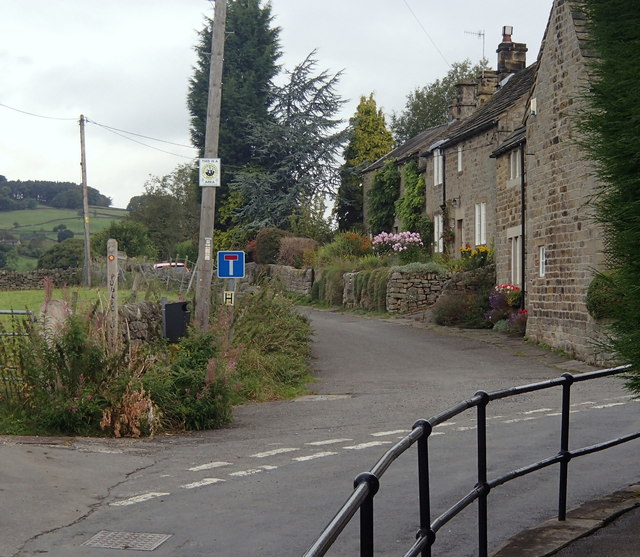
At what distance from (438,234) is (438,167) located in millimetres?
2805

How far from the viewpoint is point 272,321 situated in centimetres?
2145

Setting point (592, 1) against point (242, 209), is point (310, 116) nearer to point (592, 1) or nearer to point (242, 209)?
point (242, 209)

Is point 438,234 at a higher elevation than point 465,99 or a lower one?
lower

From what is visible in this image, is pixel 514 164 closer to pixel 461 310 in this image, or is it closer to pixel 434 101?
pixel 461 310

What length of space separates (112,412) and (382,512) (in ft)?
20.4

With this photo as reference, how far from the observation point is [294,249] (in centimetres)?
4922

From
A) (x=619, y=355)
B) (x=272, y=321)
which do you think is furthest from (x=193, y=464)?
(x=272, y=321)

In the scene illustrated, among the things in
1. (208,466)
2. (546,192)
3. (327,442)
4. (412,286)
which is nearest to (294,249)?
(412,286)

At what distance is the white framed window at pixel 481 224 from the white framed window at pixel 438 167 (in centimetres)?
477

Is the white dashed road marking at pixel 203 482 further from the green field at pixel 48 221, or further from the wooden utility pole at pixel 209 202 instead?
the green field at pixel 48 221

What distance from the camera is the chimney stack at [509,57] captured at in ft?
131

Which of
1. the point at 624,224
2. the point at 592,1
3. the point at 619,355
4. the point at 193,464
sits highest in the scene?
the point at 592,1

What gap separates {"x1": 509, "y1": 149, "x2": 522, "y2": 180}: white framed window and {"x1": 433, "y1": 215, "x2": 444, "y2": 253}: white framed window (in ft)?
→ 34.6

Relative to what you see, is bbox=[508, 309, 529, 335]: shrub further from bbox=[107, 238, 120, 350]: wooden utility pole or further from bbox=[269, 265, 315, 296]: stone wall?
bbox=[269, 265, 315, 296]: stone wall
